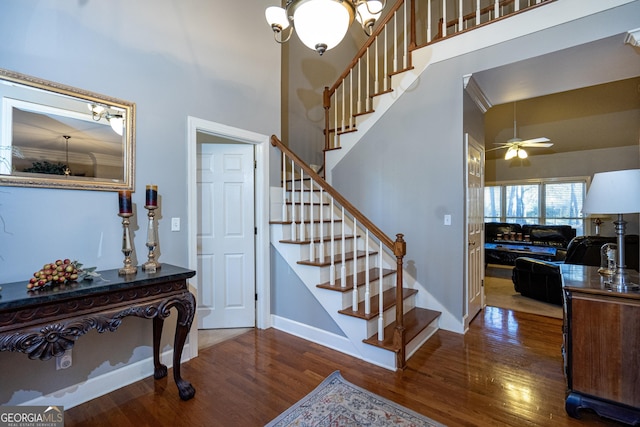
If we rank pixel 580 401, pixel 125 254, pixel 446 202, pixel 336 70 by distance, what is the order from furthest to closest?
1. pixel 336 70
2. pixel 446 202
3. pixel 125 254
4. pixel 580 401

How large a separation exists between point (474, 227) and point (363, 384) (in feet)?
7.49

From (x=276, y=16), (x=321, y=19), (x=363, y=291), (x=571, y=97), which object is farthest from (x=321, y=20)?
(x=571, y=97)

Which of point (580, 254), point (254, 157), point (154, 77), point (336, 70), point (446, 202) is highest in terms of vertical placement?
point (336, 70)

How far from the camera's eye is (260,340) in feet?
9.25

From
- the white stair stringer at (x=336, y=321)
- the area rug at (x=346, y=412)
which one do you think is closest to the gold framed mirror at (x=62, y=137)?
the white stair stringer at (x=336, y=321)

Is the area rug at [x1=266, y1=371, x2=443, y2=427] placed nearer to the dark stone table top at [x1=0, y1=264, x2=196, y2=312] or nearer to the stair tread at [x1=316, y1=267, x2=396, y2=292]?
the stair tread at [x1=316, y1=267, x2=396, y2=292]

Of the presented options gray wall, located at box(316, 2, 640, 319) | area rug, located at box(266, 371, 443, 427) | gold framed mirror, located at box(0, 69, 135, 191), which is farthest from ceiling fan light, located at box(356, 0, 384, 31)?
area rug, located at box(266, 371, 443, 427)

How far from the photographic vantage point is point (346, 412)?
1.80 meters

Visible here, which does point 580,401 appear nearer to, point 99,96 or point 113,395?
point 113,395

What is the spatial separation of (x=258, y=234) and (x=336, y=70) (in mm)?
3877

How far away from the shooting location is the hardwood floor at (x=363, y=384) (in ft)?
5.79

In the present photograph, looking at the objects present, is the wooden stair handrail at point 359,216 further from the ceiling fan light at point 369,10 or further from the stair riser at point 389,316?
the ceiling fan light at point 369,10

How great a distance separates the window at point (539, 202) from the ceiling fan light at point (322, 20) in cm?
783

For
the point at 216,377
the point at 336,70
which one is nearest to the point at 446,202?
the point at 216,377
